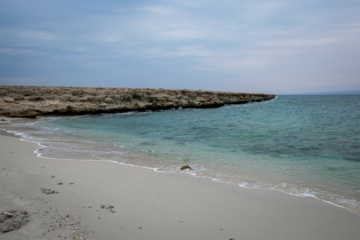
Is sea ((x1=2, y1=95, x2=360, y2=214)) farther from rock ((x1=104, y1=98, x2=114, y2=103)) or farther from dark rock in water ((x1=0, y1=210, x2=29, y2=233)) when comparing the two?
rock ((x1=104, y1=98, x2=114, y2=103))

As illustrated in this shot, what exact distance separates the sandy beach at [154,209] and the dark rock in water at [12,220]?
1.8 inches

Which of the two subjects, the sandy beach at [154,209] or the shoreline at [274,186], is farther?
the shoreline at [274,186]

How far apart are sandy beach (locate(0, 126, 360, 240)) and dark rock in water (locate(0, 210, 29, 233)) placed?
47mm

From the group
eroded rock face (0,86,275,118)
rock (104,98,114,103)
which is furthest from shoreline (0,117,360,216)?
rock (104,98,114,103)

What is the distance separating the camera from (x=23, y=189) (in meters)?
4.06

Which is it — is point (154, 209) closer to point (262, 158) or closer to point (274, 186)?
point (274, 186)

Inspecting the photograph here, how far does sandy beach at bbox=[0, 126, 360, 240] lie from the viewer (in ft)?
9.67

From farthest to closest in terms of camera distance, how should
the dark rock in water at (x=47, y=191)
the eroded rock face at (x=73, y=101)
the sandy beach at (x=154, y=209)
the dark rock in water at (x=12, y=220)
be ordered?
the eroded rock face at (x=73, y=101), the dark rock in water at (x=47, y=191), the sandy beach at (x=154, y=209), the dark rock in water at (x=12, y=220)

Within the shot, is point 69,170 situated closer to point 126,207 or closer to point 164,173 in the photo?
point 164,173

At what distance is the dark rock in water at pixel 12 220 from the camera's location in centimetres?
274

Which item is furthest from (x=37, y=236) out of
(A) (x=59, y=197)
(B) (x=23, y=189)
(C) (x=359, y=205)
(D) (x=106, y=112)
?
(D) (x=106, y=112)

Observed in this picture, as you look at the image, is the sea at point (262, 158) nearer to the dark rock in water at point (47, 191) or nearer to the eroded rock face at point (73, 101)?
the dark rock in water at point (47, 191)

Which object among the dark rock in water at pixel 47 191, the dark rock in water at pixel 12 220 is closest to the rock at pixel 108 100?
the dark rock in water at pixel 47 191

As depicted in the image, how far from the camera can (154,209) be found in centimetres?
362
